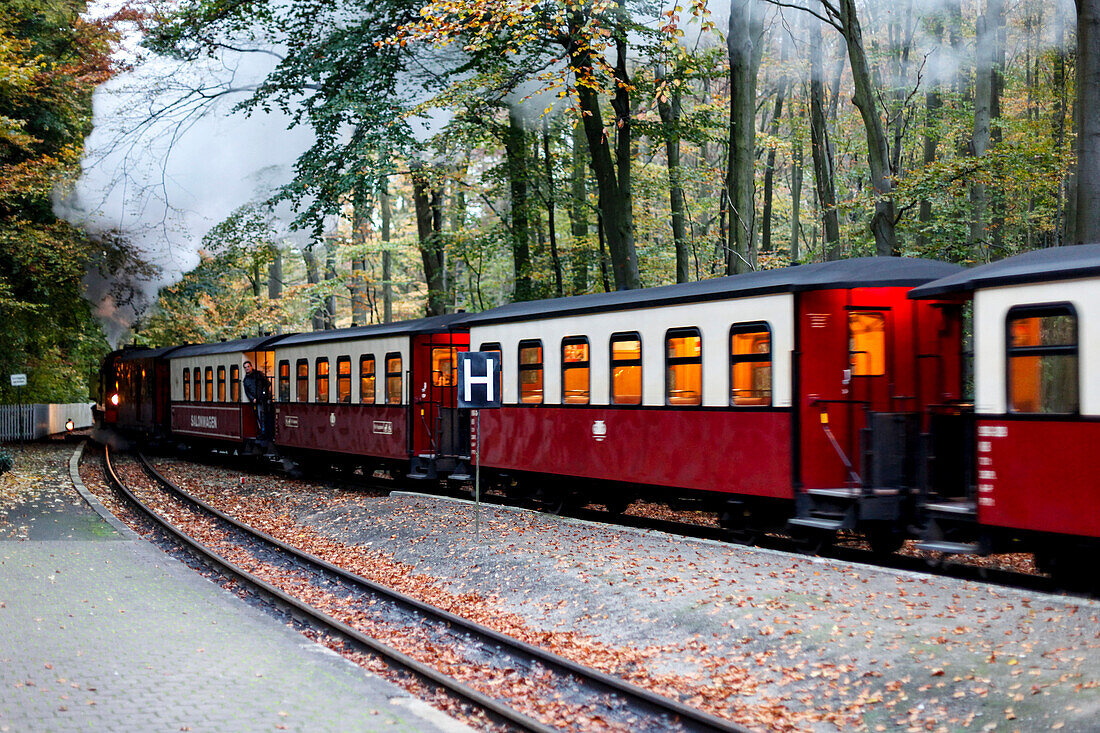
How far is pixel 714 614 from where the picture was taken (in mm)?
8812

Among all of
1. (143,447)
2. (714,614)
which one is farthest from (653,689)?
(143,447)

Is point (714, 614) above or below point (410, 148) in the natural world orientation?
below

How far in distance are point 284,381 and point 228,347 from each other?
154 inches

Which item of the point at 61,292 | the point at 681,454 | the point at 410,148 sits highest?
the point at 410,148

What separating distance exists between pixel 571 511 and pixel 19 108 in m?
22.6

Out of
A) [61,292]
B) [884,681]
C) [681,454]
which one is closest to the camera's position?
[884,681]

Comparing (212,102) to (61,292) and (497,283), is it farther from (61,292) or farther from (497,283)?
(497,283)

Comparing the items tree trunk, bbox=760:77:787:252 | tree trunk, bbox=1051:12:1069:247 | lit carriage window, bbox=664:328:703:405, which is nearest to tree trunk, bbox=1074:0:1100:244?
lit carriage window, bbox=664:328:703:405

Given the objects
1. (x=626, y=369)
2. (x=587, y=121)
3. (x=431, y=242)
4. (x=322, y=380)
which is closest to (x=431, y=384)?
(x=322, y=380)

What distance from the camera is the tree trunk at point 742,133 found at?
728 inches

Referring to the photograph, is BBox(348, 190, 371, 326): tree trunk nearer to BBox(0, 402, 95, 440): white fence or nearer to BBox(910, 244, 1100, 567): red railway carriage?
BBox(0, 402, 95, 440): white fence

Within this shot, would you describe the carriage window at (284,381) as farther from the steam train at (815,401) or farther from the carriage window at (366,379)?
the steam train at (815,401)

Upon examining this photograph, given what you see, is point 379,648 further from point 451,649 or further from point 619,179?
point 619,179

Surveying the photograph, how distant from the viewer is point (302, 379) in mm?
22844
